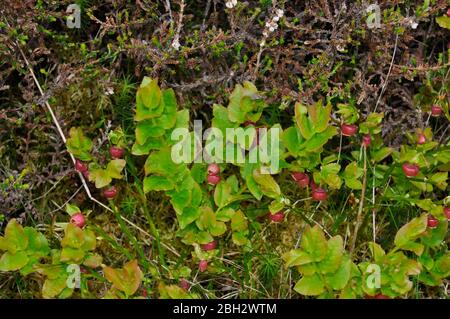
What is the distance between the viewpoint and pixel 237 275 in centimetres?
215

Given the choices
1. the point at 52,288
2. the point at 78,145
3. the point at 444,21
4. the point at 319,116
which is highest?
the point at 444,21

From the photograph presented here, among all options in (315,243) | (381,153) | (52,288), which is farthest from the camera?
(381,153)

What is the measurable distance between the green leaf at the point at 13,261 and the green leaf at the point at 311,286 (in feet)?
2.33

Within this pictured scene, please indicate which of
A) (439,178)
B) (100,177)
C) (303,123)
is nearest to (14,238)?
(100,177)

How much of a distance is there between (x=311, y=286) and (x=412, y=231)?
30cm

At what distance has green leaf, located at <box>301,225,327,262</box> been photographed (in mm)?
1836

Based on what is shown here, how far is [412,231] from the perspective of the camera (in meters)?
1.92

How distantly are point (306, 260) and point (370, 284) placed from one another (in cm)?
18

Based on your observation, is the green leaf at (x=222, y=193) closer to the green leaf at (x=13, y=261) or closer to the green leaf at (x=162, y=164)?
the green leaf at (x=162, y=164)

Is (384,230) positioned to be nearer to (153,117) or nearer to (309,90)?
(309,90)

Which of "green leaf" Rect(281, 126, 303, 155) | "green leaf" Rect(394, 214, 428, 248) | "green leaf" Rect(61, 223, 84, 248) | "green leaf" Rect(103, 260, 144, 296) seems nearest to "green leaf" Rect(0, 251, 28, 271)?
"green leaf" Rect(61, 223, 84, 248)

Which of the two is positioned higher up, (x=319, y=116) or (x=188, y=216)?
(x=319, y=116)

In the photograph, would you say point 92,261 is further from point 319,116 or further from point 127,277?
point 319,116
